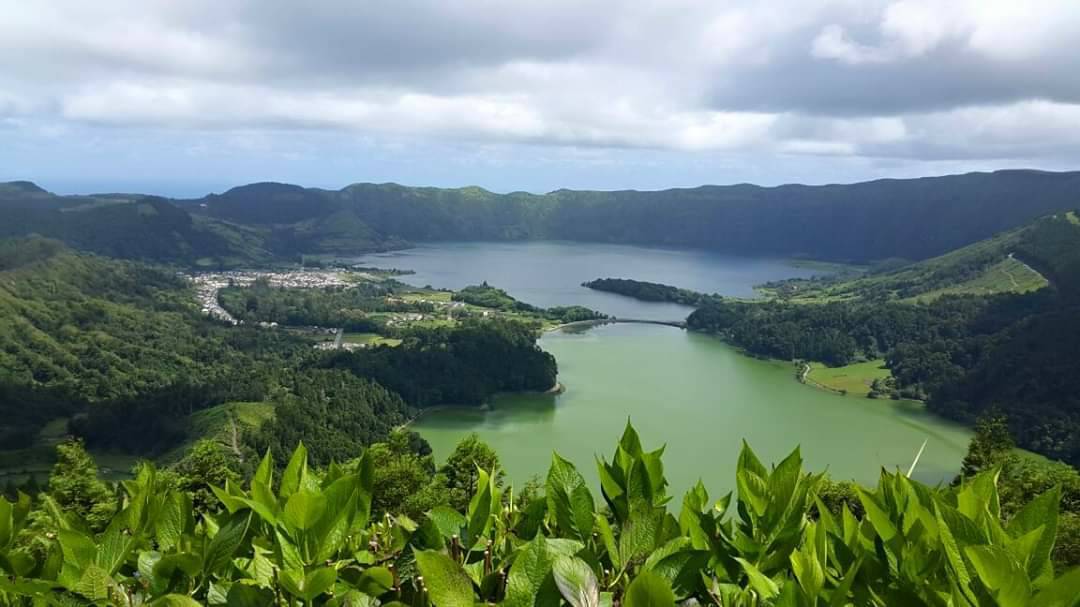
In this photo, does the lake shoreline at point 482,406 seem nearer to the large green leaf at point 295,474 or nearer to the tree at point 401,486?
the tree at point 401,486

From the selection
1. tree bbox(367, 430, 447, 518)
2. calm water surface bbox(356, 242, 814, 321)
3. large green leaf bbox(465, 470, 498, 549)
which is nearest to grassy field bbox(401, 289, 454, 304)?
calm water surface bbox(356, 242, 814, 321)

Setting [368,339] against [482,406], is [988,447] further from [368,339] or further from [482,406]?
[368,339]

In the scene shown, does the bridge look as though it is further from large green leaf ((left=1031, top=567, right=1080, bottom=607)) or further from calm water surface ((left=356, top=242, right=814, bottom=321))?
large green leaf ((left=1031, top=567, right=1080, bottom=607))

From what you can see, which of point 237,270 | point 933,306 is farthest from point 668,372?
point 237,270

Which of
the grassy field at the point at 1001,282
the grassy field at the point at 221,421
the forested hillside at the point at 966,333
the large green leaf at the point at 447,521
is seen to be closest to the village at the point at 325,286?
the grassy field at the point at 221,421

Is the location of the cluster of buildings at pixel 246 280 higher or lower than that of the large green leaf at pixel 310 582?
lower

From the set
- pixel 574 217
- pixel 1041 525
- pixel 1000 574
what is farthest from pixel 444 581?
pixel 574 217

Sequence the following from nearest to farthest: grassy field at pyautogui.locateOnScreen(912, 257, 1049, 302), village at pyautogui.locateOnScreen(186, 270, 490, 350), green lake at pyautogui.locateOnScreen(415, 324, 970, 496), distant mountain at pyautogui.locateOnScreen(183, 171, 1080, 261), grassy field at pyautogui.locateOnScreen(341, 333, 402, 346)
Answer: green lake at pyautogui.locateOnScreen(415, 324, 970, 496), grassy field at pyautogui.locateOnScreen(341, 333, 402, 346), village at pyautogui.locateOnScreen(186, 270, 490, 350), grassy field at pyautogui.locateOnScreen(912, 257, 1049, 302), distant mountain at pyautogui.locateOnScreen(183, 171, 1080, 261)

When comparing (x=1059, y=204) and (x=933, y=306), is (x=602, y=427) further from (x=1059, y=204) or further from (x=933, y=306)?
(x=1059, y=204)
